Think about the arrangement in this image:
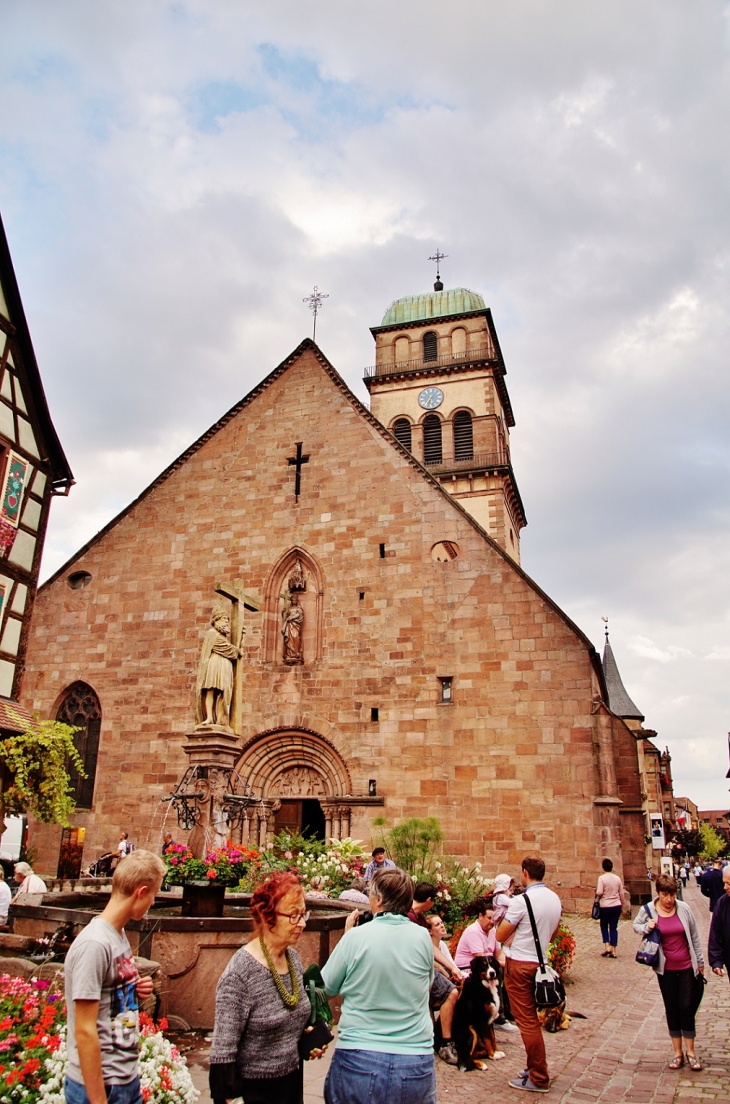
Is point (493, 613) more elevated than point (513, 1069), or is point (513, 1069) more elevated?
point (493, 613)

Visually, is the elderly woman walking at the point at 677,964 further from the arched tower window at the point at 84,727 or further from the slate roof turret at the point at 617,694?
the slate roof turret at the point at 617,694

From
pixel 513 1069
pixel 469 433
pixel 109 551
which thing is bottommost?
pixel 513 1069

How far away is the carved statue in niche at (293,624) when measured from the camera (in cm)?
1766

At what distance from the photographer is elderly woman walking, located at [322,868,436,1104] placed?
3.11 meters

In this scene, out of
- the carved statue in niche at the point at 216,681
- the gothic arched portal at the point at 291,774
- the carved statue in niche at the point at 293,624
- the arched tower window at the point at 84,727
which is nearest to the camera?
the carved statue in niche at the point at 216,681

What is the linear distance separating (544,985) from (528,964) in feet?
0.56

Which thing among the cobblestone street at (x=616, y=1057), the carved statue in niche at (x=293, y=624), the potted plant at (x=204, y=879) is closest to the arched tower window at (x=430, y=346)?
the carved statue in niche at (x=293, y=624)

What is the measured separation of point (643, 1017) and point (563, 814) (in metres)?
6.55

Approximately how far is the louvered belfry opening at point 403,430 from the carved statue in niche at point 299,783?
2221 cm

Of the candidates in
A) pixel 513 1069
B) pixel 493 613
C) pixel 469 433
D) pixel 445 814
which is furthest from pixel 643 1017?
pixel 469 433

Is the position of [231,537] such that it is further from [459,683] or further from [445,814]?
[445,814]

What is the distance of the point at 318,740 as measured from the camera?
1695 cm

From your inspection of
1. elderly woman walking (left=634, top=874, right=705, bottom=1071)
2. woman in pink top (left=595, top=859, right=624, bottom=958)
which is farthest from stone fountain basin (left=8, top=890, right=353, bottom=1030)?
woman in pink top (left=595, top=859, right=624, bottom=958)

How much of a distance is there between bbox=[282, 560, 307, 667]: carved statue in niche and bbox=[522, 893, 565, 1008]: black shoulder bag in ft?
39.6
